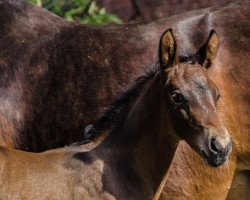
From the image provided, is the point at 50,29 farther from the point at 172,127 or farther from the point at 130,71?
the point at 172,127

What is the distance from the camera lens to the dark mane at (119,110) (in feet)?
19.9

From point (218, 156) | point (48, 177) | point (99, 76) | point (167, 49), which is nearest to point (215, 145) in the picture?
point (218, 156)

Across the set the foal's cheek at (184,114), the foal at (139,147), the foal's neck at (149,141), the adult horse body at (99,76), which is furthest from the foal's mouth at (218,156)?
the adult horse body at (99,76)

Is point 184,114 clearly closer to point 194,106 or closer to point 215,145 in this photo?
point 194,106

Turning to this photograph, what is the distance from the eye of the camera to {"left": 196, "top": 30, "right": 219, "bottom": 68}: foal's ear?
5898 millimetres

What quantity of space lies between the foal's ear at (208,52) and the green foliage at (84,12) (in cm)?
341

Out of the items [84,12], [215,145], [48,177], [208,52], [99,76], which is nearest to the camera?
[215,145]

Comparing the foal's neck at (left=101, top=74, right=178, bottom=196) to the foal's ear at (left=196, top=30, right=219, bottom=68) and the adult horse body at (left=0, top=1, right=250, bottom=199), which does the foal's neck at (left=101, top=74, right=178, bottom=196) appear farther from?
the adult horse body at (left=0, top=1, right=250, bottom=199)

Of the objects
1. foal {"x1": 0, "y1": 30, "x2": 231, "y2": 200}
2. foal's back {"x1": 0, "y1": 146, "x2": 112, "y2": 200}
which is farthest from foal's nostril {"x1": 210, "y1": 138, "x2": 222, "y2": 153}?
foal's back {"x1": 0, "y1": 146, "x2": 112, "y2": 200}

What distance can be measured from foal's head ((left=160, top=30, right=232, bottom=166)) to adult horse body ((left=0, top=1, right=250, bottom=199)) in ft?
2.68

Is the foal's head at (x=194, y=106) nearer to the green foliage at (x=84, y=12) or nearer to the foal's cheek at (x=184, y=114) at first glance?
the foal's cheek at (x=184, y=114)

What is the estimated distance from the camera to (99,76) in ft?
22.2

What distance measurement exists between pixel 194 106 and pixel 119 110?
0.72 m

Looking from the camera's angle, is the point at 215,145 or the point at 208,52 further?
the point at 208,52
